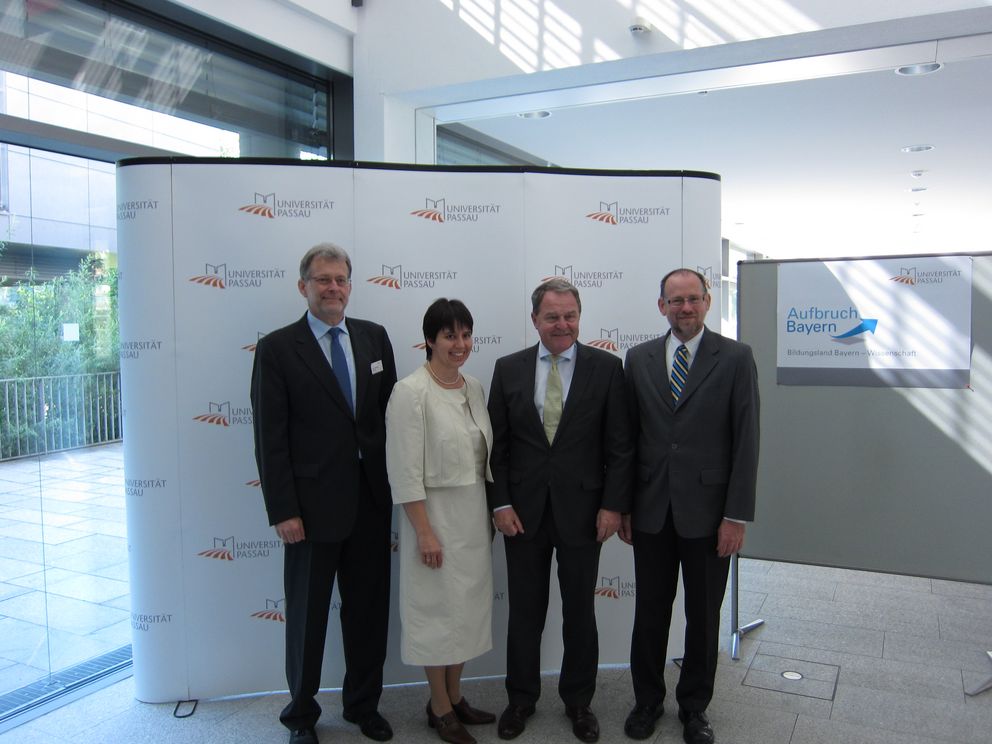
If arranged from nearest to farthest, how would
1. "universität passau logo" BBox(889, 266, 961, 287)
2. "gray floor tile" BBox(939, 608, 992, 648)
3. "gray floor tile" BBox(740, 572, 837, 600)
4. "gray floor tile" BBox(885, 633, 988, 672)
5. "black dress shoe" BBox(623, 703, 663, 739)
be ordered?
"black dress shoe" BBox(623, 703, 663, 739) < "universität passau logo" BBox(889, 266, 961, 287) < "gray floor tile" BBox(885, 633, 988, 672) < "gray floor tile" BBox(939, 608, 992, 648) < "gray floor tile" BBox(740, 572, 837, 600)

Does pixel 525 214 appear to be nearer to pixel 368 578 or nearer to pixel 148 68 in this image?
pixel 368 578

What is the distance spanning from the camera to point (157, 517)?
10.1 ft

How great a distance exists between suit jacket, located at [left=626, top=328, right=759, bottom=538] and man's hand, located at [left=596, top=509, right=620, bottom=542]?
0.45 feet

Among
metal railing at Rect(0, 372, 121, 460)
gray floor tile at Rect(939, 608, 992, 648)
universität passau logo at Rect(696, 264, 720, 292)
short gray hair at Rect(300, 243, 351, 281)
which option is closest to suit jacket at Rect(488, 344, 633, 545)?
short gray hair at Rect(300, 243, 351, 281)

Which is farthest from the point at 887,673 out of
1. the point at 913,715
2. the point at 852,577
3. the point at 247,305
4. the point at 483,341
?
the point at 247,305

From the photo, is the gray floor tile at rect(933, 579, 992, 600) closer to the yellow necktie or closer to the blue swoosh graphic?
the blue swoosh graphic

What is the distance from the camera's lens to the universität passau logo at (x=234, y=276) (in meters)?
3.05

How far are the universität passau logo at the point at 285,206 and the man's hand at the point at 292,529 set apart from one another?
1.29m

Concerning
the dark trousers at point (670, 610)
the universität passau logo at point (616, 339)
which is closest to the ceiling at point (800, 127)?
the universität passau logo at point (616, 339)

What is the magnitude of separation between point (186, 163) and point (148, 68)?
1.31 m

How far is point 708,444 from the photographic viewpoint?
2596 mm

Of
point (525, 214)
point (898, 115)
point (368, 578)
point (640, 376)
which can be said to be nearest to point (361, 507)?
point (368, 578)

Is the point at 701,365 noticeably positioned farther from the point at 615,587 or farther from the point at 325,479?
the point at 325,479

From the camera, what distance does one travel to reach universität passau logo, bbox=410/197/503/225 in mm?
3219
